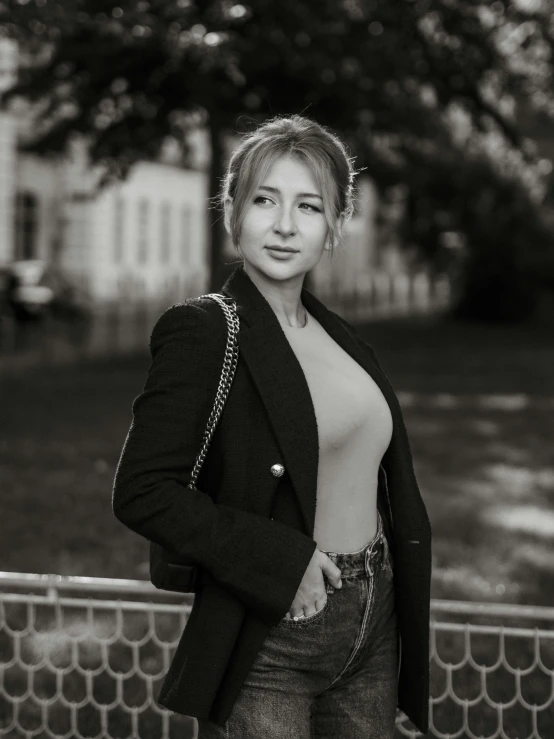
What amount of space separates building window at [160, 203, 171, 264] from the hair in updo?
1331 inches

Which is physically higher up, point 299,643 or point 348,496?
point 348,496

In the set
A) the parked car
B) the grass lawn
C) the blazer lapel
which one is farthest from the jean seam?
the parked car

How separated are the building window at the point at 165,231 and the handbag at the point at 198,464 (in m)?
33.9

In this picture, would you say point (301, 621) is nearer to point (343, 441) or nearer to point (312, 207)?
point (343, 441)

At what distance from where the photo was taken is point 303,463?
2.26 metres

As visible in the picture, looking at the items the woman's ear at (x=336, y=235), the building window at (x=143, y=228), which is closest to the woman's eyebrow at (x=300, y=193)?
the woman's ear at (x=336, y=235)

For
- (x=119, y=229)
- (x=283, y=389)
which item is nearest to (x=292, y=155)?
(x=283, y=389)

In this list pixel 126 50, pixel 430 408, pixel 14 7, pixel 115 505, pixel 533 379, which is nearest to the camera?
pixel 115 505

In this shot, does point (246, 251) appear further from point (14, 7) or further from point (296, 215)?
point (14, 7)

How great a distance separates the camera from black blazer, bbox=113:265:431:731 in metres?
2.17

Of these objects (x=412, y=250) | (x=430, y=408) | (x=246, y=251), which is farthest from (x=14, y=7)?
(x=412, y=250)

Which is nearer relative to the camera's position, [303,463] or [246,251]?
[303,463]

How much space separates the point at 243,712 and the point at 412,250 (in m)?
25.9

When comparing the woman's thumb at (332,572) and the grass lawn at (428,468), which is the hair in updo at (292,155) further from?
the grass lawn at (428,468)
